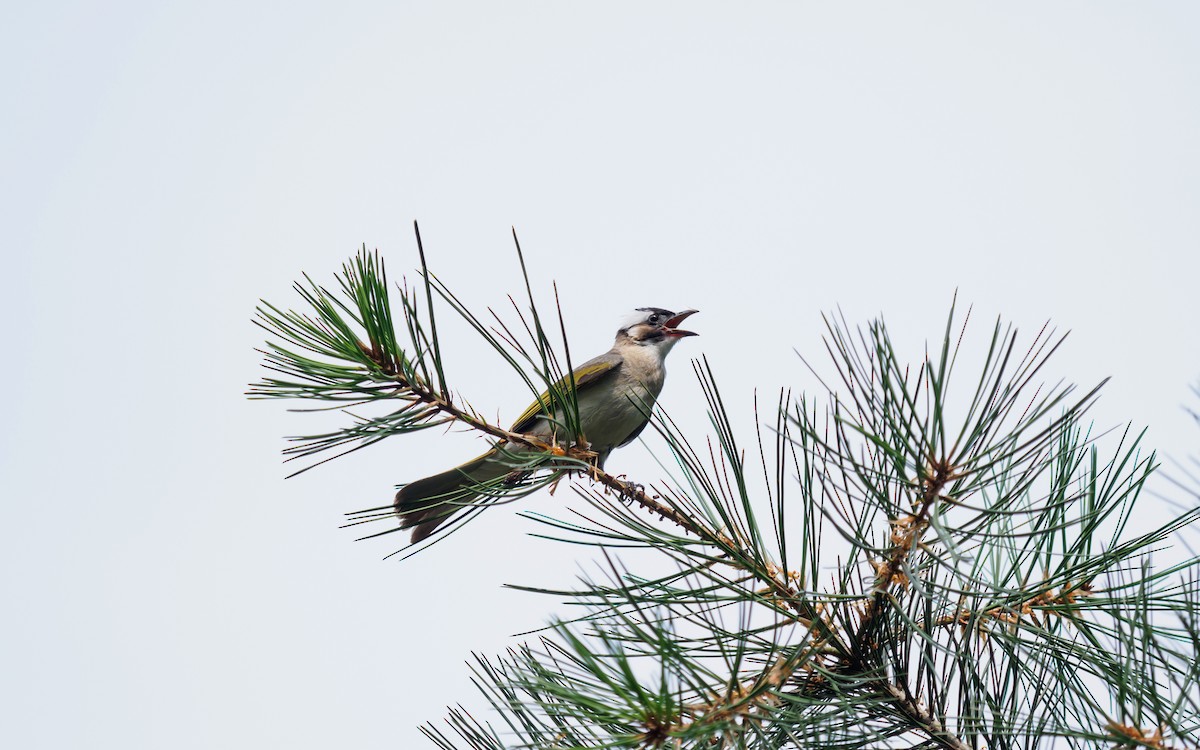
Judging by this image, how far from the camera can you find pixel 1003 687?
297 centimetres

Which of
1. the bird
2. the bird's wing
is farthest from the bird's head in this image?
the bird's wing

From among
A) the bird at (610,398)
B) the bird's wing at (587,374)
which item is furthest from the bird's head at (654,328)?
the bird's wing at (587,374)

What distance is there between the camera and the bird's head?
761 cm

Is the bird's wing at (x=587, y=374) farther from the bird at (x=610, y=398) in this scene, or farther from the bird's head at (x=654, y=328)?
the bird's head at (x=654, y=328)

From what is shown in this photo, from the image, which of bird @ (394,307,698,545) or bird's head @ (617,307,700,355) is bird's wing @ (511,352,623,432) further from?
bird's head @ (617,307,700,355)

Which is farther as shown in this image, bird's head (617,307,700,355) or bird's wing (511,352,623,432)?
bird's head (617,307,700,355)

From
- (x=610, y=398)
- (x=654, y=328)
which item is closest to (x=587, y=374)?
(x=610, y=398)

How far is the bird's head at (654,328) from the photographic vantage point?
25.0 ft

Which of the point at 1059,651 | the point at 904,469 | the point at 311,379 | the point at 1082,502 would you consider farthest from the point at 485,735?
the point at 1082,502

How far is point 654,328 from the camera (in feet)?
26.0

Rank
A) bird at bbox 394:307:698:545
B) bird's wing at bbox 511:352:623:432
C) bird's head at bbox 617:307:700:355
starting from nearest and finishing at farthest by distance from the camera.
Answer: bird at bbox 394:307:698:545
bird's wing at bbox 511:352:623:432
bird's head at bbox 617:307:700:355

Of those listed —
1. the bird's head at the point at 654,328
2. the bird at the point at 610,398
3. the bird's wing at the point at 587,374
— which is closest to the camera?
the bird at the point at 610,398

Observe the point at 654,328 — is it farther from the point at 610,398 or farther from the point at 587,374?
the point at 610,398

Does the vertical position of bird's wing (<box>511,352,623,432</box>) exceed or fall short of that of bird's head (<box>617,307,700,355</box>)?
it falls short
